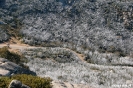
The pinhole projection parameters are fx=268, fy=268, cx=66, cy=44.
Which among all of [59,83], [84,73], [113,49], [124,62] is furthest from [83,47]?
[59,83]

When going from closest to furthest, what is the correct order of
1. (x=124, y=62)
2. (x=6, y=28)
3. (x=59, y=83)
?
(x=59, y=83) → (x=124, y=62) → (x=6, y=28)

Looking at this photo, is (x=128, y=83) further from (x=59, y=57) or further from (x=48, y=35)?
(x=48, y=35)

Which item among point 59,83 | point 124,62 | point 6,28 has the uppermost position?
point 59,83

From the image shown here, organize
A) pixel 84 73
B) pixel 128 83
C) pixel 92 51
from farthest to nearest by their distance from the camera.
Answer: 1. pixel 92 51
2. pixel 84 73
3. pixel 128 83

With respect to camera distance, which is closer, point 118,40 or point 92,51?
point 92,51

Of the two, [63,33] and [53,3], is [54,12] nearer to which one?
[53,3]

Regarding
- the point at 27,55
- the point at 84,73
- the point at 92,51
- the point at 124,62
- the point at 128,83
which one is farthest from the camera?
the point at 92,51

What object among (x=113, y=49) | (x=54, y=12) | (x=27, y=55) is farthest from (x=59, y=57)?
(x=54, y=12)

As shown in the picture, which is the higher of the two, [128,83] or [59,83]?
[59,83]

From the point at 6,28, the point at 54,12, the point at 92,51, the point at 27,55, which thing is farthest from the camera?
the point at 54,12
